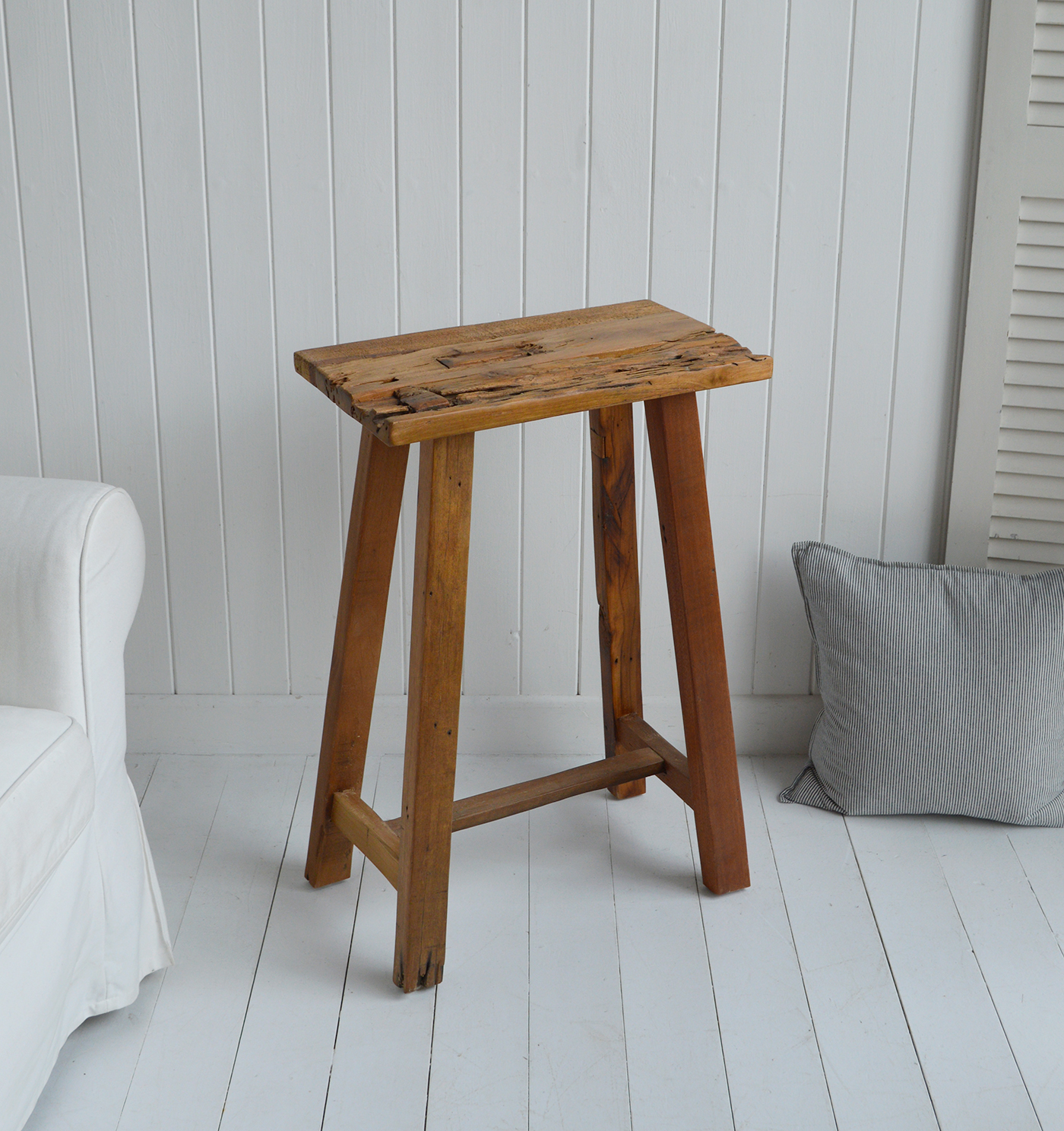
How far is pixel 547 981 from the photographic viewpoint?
5.14 feet

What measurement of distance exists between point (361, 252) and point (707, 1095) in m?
1.31

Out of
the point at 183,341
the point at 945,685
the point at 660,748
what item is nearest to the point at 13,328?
the point at 183,341

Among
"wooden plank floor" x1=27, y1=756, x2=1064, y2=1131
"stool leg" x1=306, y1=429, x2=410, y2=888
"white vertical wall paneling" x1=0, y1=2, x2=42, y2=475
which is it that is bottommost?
"wooden plank floor" x1=27, y1=756, x2=1064, y2=1131

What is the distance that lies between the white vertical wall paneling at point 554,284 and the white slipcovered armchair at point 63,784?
28.9 inches

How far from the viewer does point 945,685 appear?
1868 mm

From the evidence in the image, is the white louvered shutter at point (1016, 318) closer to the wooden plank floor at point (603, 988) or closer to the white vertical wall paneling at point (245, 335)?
the wooden plank floor at point (603, 988)

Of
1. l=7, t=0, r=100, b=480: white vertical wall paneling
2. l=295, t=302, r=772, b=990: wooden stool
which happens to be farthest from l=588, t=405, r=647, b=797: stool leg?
l=7, t=0, r=100, b=480: white vertical wall paneling

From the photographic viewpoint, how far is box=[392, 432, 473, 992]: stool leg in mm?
1374

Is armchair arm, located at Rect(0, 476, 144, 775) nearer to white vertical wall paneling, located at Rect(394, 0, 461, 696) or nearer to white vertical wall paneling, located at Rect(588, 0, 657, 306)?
white vertical wall paneling, located at Rect(394, 0, 461, 696)

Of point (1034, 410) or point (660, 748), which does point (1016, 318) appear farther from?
point (660, 748)

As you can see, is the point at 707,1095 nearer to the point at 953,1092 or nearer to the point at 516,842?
the point at 953,1092

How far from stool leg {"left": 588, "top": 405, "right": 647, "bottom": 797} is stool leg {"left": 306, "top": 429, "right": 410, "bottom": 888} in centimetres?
31

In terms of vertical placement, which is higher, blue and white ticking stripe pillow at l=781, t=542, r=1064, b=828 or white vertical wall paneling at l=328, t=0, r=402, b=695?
white vertical wall paneling at l=328, t=0, r=402, b=695

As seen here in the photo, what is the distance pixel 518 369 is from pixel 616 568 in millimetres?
512
